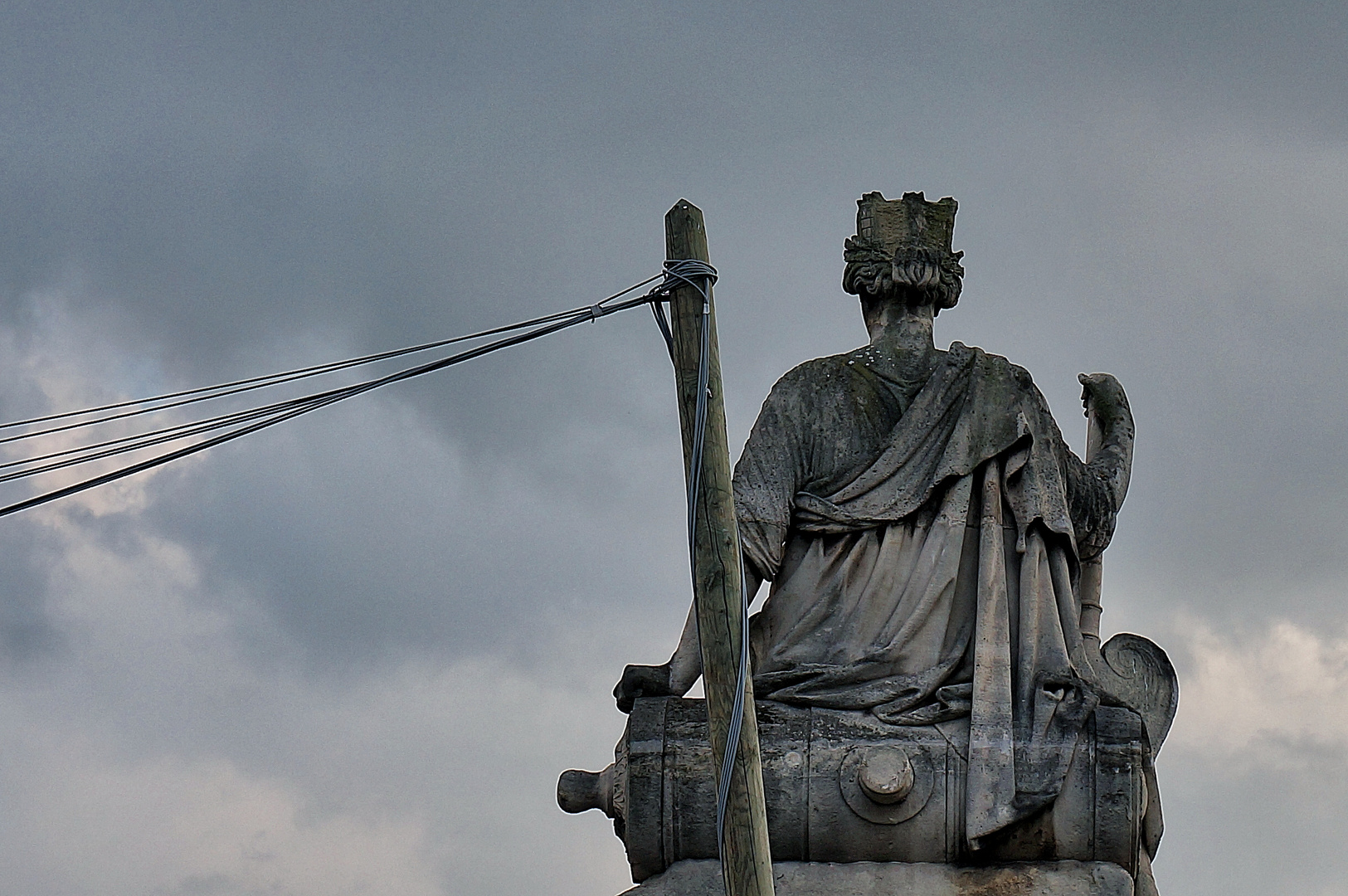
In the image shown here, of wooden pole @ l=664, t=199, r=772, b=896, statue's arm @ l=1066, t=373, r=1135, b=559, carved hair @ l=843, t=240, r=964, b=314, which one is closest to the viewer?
wooden pole @ l=664, t=199, r=772, b=896

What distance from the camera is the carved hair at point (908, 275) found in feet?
46.1

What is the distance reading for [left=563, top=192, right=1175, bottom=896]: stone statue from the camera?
12.3 meters

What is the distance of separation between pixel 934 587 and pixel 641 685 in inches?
60.5

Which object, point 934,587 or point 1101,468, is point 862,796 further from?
point 1101,468

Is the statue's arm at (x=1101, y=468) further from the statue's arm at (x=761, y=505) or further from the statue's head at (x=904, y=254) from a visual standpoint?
the statue's arm at (x=761, y=505)

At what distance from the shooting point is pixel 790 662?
13.0m

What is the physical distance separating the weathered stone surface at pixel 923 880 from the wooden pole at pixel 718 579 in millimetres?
1101

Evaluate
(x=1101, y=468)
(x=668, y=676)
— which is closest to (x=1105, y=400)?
(x=1101, y=468)

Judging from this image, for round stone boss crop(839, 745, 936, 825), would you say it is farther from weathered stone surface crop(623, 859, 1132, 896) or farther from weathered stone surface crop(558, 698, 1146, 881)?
weathered stone surface crop(623, 859, 1132, 896)

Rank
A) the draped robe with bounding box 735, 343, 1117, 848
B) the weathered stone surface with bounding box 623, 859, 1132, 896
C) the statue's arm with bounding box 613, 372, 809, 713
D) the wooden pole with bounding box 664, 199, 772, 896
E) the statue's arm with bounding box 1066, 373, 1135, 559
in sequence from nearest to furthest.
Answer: the wooden pole with bounding box 664, 199, 772, 896
the weathered stone surface with bounding box 623, 859, 1132, 896
the draped robe with bounding box 735, 343, 1117, 848
the statue's arm with bounding box 613, 372, 809, 713
the statue's arm with bounding box 1066, 373, 1135, 559

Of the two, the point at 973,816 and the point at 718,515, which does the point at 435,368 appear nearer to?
the point at 718,515

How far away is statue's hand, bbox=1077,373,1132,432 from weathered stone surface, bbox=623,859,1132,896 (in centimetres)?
302

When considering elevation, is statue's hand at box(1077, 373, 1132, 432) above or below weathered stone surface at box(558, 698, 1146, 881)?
above

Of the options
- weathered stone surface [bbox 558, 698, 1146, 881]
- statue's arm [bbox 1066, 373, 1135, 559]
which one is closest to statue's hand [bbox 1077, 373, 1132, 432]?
statue's arm [bbox 1066, 373, 1135, 559]
